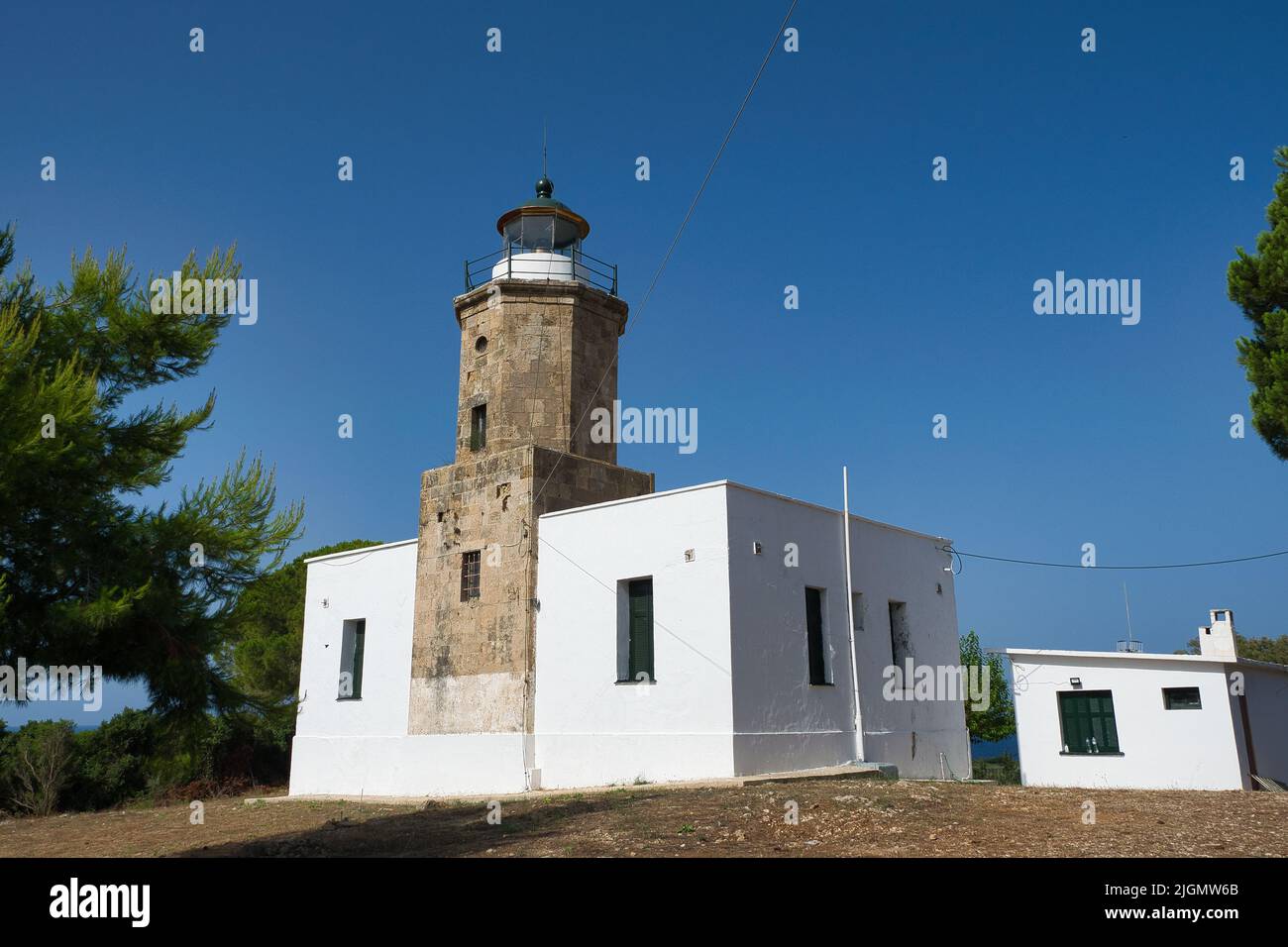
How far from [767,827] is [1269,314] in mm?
10173

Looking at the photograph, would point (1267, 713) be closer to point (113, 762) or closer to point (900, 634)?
point (900, 634)

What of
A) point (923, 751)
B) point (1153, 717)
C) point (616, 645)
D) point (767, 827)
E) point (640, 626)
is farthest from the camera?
point (923, 751)

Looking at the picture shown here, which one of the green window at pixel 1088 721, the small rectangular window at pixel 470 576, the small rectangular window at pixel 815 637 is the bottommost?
the green window at pixel 1088 721

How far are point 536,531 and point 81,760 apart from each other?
13997 mm

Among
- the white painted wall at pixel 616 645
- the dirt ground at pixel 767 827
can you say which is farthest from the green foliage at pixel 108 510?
the white painted wall at pixel 616 645

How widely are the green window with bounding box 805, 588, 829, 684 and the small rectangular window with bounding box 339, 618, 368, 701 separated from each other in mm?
8768

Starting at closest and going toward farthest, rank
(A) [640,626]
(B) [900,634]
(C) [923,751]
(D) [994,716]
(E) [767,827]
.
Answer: (E) [767,827], (A) [640,626], (C) [923,751], (B) [900,634], (D) [994,716]

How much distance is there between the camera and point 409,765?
16.4 metres

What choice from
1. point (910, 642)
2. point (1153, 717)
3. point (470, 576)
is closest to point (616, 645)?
point (470, 576)

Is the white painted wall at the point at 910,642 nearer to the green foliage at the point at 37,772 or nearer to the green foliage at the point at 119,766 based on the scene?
the green foliage at the point at 119,766

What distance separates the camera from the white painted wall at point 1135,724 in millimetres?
15094

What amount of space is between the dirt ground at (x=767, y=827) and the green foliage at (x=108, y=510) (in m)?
2.35

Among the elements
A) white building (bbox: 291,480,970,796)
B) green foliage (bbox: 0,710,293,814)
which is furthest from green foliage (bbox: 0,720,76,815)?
white building (bbox: 291,480,970,796)
